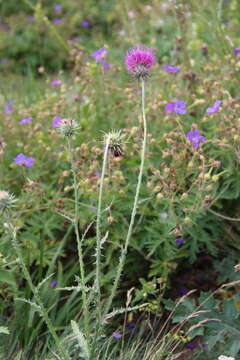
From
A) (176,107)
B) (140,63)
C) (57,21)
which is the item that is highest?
(140,63)

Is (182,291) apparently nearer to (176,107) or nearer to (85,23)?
(176,107)

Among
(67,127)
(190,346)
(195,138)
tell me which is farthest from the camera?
(190,346)

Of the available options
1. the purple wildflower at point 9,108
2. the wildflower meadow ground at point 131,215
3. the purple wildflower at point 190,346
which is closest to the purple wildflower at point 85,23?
the wildflower meadow ground at point 131,215

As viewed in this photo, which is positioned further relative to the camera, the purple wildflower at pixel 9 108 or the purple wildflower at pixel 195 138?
the purple wildflower at pixel 9 108

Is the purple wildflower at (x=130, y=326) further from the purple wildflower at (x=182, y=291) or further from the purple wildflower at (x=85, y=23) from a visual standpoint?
the purple wildflower at (x=85, y=23)

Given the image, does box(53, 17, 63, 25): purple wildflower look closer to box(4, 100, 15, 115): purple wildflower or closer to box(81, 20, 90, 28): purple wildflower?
box(81, 20, 90, 28): purple wildflower

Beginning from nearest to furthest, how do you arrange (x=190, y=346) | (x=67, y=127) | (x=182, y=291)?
(x=67, y=127) → (x=190, y=346) → (x=182, y=291)

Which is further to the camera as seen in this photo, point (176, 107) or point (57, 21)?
point (57, 21)

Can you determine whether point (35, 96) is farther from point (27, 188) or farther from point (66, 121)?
point (66, 121)

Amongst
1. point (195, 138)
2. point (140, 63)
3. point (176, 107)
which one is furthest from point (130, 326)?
point (140, 63)

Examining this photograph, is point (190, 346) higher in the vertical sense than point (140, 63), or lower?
lower
